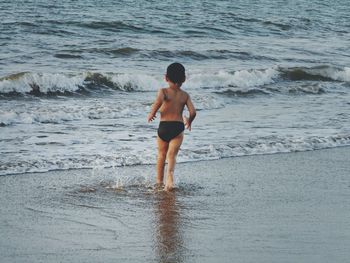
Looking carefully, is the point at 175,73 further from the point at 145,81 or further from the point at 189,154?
the point at 145,81

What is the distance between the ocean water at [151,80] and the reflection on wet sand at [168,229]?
1.77m

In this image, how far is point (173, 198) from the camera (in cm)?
761

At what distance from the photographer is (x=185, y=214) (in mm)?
6973

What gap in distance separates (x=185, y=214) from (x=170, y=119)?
138 cm

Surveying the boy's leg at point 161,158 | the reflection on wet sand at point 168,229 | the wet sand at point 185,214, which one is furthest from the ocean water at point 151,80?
the reflection on wet sand at point 168,229

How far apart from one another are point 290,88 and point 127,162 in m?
8.58

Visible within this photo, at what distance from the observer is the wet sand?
5797 millimetres

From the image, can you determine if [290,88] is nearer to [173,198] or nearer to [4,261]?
[173,198]

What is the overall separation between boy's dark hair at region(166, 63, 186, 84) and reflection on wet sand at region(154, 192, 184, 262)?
1.09 m

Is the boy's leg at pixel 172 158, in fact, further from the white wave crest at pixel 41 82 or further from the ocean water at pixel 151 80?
the white wave crest at pixel 41 82

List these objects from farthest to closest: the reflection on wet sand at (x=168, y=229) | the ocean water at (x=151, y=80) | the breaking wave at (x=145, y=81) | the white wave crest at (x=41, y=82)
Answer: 1. the breaking wave at (x=145, y=81)
2. the white wave crest at (x=41, y=82)
3. the ocean water at (x=151, y=80)
4. the reflection on wet sand at (x=168, y=229)

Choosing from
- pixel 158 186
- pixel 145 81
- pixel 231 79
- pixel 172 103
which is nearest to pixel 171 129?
pixel 172 103

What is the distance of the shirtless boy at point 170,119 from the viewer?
313 inches

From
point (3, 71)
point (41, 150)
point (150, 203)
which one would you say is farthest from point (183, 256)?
point (3, 71)
